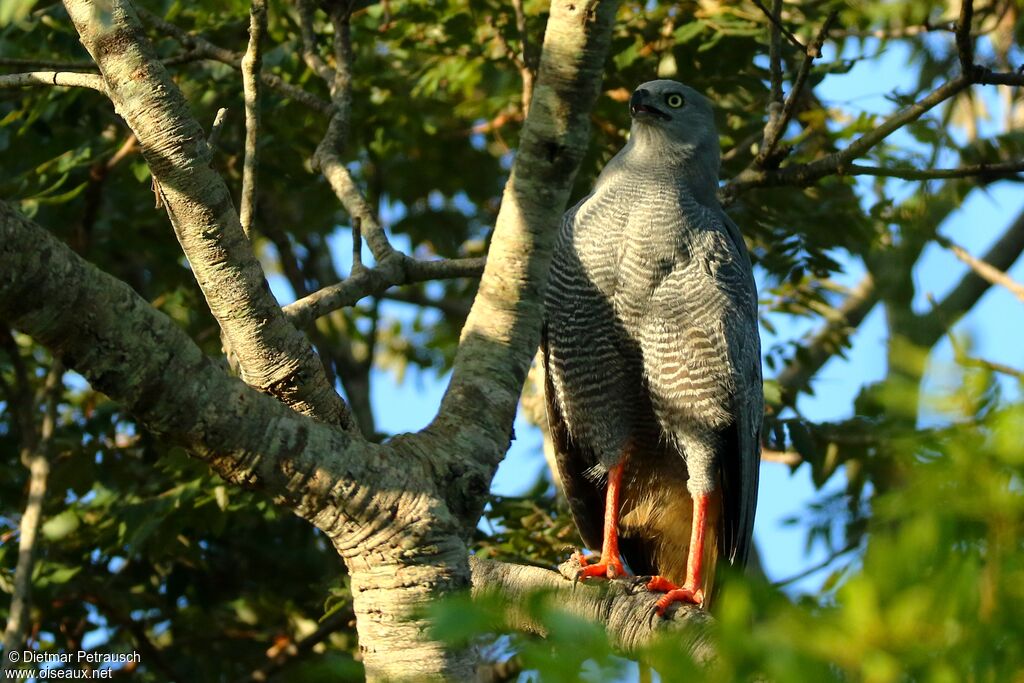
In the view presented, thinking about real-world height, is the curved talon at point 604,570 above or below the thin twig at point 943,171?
below

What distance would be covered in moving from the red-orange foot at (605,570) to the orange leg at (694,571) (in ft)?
0.69

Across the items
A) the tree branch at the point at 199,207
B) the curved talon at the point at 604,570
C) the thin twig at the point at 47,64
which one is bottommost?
the curved talon at the point at 604,570

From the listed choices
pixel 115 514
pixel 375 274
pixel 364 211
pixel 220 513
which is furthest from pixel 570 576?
pixel 115 514

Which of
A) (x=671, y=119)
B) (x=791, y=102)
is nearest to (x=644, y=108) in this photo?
(x=671, y=119)

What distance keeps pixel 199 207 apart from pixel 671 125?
8.85 ft

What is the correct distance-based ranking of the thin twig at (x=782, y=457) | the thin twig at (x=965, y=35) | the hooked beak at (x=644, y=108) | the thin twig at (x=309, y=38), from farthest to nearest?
the thin twig at (x=782, y=457) → the hooked beak at (x=644, y=108) → the thin twig at (x=309, y=38) → the thin twig at (x=965, y=35)

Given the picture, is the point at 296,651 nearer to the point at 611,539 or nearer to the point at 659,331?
the point at 611,539

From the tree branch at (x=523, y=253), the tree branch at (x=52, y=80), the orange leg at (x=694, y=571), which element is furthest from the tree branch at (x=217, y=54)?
the orange leg at (x=694, y=571)

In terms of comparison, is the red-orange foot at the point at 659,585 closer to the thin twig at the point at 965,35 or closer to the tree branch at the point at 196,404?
the tree branch at the point at 196,404

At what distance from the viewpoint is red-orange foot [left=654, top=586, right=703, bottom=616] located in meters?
3.54

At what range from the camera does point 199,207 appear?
2.91m

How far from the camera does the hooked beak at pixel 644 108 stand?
5.09 meters

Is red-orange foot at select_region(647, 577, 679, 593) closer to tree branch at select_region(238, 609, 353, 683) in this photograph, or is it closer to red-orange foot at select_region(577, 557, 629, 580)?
red-orange foot at select_region(577, 557, 629, 580)

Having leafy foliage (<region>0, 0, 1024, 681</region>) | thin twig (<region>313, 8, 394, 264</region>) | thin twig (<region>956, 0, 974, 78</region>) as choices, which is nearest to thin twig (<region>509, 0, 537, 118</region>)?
leafy foliage (<region>0, 0, 1024, 681</region>)
